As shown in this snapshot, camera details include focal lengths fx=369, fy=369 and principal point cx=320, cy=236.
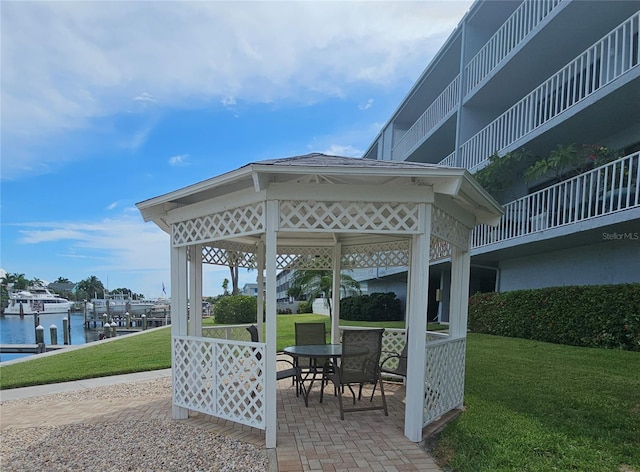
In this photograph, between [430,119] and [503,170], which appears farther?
[430,119]

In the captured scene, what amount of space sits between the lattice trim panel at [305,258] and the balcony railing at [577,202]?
18.5 feet

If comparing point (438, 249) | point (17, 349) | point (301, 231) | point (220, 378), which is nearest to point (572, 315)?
point (438, 249)

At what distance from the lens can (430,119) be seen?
687 inches

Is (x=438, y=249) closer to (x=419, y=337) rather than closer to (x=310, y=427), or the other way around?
(x=419, y=337)

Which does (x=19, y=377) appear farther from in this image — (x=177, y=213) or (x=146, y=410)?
(x=177, y=213)

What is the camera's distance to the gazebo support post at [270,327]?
4.18m

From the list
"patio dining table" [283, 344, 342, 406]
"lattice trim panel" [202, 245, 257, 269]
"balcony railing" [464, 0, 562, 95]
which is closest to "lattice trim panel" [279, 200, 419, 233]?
"patio dining table" [283, 344, 342, 406]

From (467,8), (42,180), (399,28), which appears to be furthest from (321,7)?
(42,180)

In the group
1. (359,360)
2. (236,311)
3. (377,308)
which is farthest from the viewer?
(377,308)

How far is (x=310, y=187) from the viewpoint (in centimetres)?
427

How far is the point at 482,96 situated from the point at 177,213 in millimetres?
12178

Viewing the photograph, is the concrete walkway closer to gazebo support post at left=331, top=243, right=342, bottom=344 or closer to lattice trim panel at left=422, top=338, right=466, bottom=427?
lattice trim panel at left=422, top=338, right=466, bottom=427

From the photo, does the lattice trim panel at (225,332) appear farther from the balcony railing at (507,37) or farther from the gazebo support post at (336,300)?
the balcony railing at (507,37)

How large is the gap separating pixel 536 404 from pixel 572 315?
15.3ft
